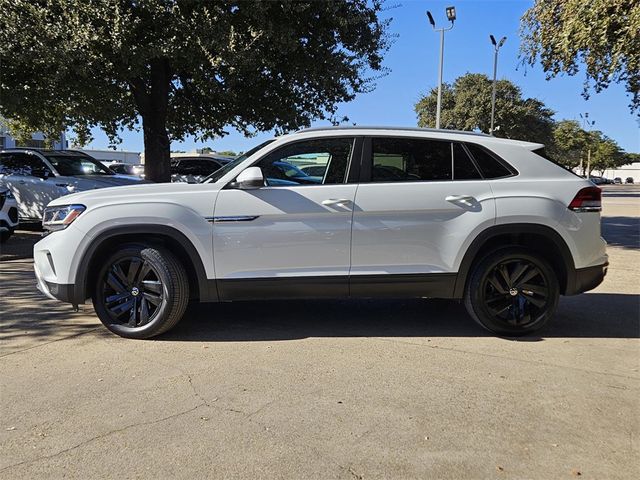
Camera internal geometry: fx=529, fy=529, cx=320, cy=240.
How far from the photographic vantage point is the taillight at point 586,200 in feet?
15.4

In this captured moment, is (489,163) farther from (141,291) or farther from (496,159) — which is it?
(141,291)

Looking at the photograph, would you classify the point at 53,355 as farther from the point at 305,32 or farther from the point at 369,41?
the point at 369,41

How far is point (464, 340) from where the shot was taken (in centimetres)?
486

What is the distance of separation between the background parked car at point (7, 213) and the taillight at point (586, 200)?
904 cm

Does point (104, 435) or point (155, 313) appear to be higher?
point (155, 313)

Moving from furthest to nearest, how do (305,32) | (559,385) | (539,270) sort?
(305,32) < (539,270) < (559,385)

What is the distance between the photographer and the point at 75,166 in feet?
37.7

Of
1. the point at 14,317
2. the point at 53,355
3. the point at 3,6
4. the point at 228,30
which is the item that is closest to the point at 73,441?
the point at 53,355

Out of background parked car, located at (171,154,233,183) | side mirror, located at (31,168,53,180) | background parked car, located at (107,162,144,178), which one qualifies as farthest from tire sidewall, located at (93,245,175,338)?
background parked car, located at (171,154,233,183)

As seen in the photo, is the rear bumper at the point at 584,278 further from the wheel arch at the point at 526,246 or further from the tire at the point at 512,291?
the tire at the point at 512,291

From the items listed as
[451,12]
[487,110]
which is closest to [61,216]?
[451,12]

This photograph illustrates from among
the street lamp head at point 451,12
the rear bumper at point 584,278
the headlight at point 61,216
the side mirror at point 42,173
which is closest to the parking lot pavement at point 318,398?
the rear bumper at point 584,278

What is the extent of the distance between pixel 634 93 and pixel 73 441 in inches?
502

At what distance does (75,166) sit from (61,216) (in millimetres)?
7548
